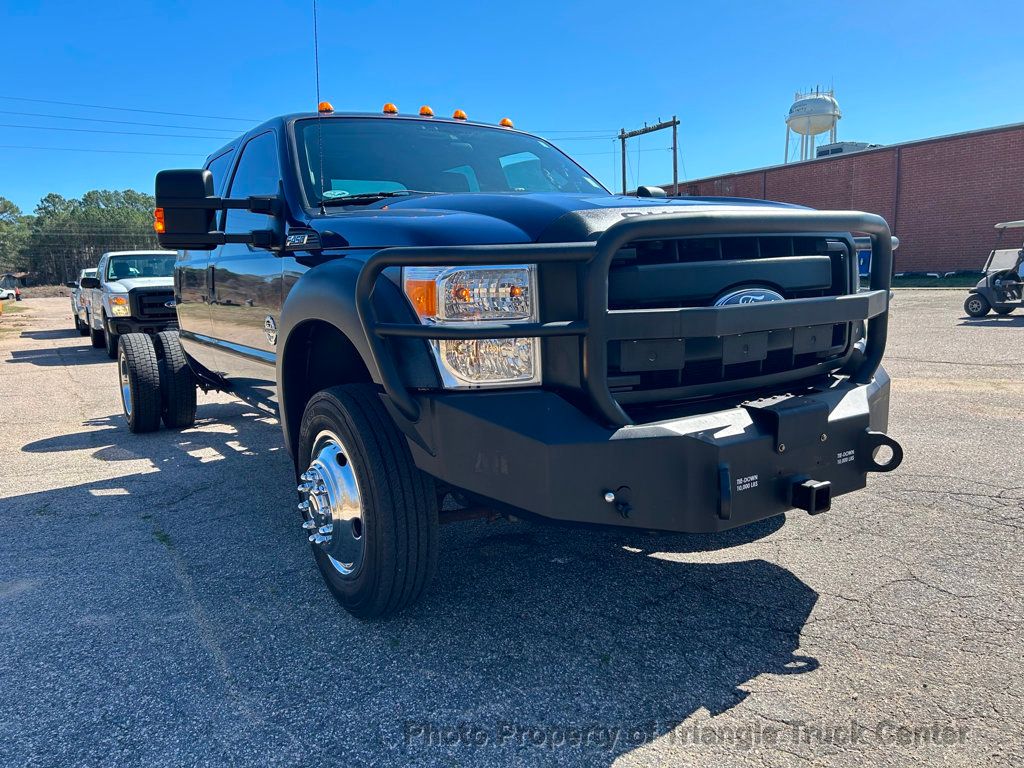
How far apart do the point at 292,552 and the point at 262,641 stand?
87 centimetres

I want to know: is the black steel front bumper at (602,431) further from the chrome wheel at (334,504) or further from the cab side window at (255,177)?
the cab side window at (255,177)

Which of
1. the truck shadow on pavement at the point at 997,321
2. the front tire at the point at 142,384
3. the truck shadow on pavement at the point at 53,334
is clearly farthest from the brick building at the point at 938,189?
the front tire at the point at 142,384

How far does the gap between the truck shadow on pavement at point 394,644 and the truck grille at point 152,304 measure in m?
7.65

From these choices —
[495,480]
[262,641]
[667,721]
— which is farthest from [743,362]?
[262,641]

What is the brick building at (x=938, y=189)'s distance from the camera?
1077 inches

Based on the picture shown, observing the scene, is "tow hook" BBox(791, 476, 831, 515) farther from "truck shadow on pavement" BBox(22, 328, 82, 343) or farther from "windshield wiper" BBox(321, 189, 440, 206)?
"truck shadow on pavement" BBox(22, 328, 82, 343)

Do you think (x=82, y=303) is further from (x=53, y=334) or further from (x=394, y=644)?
(x=394, y=644)

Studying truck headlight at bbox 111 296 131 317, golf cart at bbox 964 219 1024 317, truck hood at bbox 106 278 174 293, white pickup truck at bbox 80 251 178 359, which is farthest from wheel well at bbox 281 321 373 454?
golf cart at bbox 964 219 1024 317

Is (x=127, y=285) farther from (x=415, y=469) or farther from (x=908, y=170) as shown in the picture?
(x=908, y=170)

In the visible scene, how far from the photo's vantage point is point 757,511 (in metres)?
2.33

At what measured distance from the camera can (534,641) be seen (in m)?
2.62

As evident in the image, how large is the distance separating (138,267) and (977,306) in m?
15.1

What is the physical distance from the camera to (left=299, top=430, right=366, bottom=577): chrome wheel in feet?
8.83

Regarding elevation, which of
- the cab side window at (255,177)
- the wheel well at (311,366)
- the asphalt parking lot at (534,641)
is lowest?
the asphalt parking lot at (534,641)
